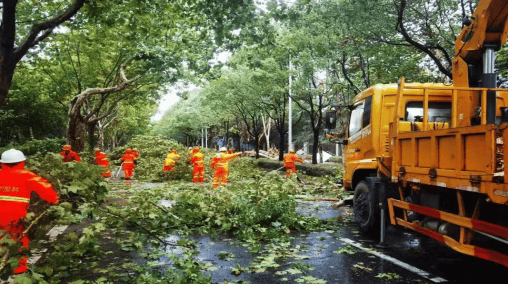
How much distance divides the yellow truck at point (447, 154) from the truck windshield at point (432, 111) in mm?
15

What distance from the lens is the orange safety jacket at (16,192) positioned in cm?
477

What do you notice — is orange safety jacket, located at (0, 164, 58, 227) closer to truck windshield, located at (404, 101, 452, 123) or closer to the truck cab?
the truck cab

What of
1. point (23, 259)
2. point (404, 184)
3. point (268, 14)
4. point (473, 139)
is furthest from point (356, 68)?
point (23, 259)

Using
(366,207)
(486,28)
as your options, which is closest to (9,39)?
(366,207)

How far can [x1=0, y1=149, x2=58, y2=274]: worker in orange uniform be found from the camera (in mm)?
4770

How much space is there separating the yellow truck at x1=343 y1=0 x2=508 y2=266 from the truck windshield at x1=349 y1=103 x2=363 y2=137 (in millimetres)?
23

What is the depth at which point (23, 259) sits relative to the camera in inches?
171

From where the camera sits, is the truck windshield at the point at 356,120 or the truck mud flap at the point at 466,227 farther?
the truck windshield at the point at 356,120

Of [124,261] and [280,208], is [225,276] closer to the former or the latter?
[124,261]

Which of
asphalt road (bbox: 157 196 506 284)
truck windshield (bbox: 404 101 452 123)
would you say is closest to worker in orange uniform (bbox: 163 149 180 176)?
asphalt road (bbox: 157 196 506 284)

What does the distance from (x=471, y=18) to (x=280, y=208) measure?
4.98 meters

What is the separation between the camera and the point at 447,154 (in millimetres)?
4977

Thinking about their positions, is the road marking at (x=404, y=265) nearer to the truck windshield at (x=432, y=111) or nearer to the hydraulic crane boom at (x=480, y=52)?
the hydraulic crane boom at (x=480, y=52)

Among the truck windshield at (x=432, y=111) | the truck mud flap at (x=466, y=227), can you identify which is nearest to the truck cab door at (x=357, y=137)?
the truck windshield at (x=432, y=111)
